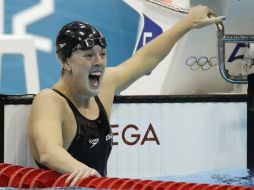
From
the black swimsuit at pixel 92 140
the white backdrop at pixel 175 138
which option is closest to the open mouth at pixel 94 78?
the black swimsuit at pixel 92 140

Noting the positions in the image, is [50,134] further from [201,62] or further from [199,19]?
[201,62]

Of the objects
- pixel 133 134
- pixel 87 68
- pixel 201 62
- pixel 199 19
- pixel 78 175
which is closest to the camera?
pixel 78 175

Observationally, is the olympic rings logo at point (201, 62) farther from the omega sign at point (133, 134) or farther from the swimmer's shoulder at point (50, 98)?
the swimmer's shoulder at point (50, 98)

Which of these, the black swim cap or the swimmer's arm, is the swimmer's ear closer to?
the black swim cap

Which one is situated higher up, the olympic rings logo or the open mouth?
the olympic rings logo

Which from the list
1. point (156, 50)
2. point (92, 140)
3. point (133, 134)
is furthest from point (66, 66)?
point (133, 134)

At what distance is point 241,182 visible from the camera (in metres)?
2.97

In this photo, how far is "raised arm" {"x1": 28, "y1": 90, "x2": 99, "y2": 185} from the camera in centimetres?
208

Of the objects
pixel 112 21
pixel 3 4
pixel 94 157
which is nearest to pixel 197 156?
pixel 94 157

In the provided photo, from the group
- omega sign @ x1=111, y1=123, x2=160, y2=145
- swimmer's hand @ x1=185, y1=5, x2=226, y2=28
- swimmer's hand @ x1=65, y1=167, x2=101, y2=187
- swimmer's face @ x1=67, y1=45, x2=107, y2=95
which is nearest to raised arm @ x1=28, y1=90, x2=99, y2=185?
swimmer's hand @ x1=65, y1=167, x2=101, y2=187

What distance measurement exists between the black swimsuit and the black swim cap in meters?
0.16

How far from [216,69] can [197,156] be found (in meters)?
1.06

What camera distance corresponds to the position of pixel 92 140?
2.43m

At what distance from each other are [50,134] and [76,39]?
1.23 feet
